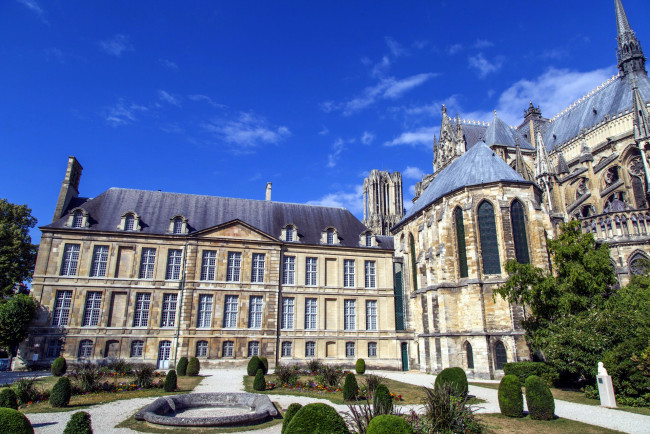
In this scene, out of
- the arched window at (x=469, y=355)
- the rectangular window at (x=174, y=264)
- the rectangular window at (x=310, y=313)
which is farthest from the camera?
the rectangular window at (x=310, y=313)

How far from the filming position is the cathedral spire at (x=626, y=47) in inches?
1612

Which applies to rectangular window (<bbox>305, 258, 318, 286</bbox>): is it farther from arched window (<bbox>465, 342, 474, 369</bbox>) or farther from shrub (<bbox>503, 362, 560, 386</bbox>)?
shrub (<bbox>503, 362, 560, 386</bbox>)

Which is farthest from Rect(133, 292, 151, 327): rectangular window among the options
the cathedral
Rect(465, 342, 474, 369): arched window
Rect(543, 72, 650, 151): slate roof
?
Rect(543, 72, 650, 151): slate roof

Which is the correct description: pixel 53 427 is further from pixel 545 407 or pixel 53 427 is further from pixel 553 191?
pixel 553 191

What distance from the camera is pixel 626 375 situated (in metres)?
15.1

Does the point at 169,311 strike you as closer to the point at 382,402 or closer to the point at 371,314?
the point at 371,314

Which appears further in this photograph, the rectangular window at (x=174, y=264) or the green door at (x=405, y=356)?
the green door at (x=405, y=356)

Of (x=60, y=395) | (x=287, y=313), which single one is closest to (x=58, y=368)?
(x=60, y=395)

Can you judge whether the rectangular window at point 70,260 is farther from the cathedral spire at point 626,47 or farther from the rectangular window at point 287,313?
the cathedral spire at point 626,47

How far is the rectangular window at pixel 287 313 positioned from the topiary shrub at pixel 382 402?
63.4 feet

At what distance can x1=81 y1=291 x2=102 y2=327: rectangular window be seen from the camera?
26.5 metres

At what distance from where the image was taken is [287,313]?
29922 mm

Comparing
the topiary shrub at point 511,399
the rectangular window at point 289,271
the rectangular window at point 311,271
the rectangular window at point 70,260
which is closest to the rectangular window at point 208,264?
the rectangular window at point 289,271

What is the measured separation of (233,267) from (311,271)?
604 centimetres
